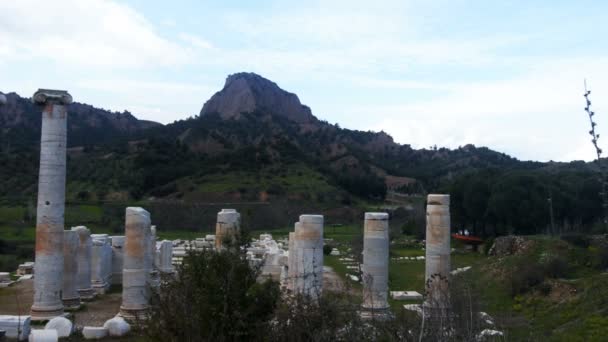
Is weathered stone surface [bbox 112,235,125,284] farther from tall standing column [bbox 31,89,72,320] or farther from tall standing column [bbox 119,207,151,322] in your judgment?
tall standing column [bbox 31,89,72,320]

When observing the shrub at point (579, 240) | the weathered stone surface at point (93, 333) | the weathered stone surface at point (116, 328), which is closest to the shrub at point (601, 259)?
the shrub at point (579, 240)

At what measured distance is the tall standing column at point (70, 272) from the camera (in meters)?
17.5

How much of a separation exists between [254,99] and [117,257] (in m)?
105

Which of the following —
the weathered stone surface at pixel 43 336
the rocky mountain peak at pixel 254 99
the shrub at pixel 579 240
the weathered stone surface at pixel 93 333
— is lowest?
the weathered stone surface at pixel 93 333

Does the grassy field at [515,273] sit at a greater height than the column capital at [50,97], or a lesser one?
lesser

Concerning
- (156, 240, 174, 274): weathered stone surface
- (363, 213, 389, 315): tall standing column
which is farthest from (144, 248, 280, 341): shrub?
(156, 240, 174, 274): weathered stone surface

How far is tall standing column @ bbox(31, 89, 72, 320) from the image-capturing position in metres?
15.5

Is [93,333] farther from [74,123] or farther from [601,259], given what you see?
[74,123]

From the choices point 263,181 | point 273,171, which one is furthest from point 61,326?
point 273,171

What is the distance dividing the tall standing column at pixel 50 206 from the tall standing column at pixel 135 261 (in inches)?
68.4

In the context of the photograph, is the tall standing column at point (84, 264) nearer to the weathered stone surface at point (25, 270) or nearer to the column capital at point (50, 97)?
the column capital at point (50, 97)

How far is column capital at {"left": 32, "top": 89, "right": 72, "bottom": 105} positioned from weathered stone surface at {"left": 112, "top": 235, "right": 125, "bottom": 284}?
333 inches

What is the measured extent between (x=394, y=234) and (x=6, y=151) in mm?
40676

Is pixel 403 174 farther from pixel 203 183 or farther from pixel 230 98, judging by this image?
pixel 230 98
